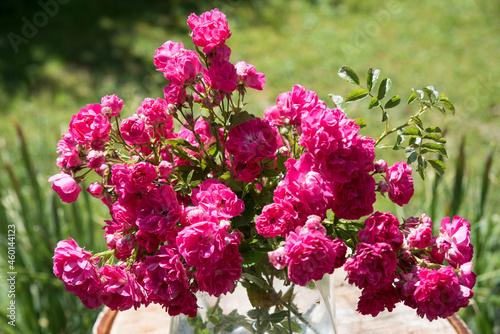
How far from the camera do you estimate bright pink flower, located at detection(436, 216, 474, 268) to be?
815 mm

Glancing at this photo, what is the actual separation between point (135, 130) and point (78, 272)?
0.69ft

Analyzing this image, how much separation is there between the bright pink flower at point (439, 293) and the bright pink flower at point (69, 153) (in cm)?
50

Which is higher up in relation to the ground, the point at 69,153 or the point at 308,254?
the point at 69,153

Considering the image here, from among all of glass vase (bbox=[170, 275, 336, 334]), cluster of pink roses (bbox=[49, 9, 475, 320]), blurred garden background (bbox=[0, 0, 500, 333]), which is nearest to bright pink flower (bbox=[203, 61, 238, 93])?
cluster of pink roses (bbox=[49, 9, 475, 320])

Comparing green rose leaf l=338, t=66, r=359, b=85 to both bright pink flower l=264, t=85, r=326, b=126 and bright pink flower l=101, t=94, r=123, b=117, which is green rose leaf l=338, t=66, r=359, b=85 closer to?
bright pink flower l=264, t=85, r=326, b=126

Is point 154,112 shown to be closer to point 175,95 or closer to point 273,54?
point 175,95

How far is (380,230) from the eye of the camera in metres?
0.78

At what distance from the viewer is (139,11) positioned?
4570mm

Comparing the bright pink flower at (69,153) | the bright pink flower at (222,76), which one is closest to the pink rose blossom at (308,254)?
the bright pink flower at (222,76)

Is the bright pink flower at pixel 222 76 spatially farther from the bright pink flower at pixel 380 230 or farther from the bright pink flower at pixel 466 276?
the bright pink flower at pixel 466 276

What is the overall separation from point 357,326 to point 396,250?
0.61 meters

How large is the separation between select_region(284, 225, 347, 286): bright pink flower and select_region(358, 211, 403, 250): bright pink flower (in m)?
0.06

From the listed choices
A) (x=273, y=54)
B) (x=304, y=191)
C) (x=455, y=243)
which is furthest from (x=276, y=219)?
(x=273, y=54)

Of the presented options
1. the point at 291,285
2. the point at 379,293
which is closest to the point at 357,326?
the point at 291,285
